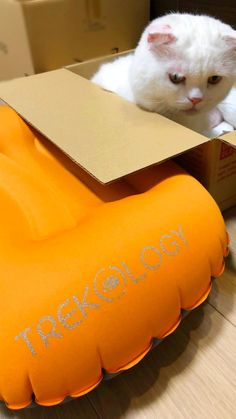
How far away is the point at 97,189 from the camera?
0.76 meters

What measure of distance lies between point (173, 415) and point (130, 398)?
68 mm

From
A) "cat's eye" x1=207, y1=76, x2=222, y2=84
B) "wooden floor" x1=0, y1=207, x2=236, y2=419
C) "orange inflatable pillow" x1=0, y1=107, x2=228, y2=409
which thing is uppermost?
"cat's eye" x1=207, y1=76, x2=222, y2=84

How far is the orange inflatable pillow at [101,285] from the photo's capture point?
17.7 inches

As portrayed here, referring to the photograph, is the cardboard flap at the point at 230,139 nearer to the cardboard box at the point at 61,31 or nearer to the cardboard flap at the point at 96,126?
the cardboard flap at the point at 96,126

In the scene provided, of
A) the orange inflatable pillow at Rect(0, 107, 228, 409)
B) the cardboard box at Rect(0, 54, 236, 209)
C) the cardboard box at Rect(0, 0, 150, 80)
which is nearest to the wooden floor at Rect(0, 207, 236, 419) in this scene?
the orange inflatable pillow at Rect(0, 107, 228, 409)

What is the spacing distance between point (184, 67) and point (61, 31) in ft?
1.96

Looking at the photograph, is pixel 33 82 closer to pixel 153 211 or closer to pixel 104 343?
pixel 153 211

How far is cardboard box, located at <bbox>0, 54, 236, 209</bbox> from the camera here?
61 cm

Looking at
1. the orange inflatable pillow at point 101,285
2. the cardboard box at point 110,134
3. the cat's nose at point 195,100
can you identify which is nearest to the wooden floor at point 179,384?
the orange inflatable pillow at point 101,285

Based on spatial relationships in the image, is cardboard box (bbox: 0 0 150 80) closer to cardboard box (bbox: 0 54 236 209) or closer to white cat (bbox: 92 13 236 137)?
cardboard box (bbox: 0 54 236 209)

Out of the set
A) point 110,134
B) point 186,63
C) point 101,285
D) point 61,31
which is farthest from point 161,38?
point 61,31

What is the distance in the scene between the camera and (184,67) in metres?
0.62

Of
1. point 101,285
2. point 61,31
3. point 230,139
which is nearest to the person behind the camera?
point 101,285

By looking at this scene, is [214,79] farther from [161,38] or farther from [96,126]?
[96,126]
